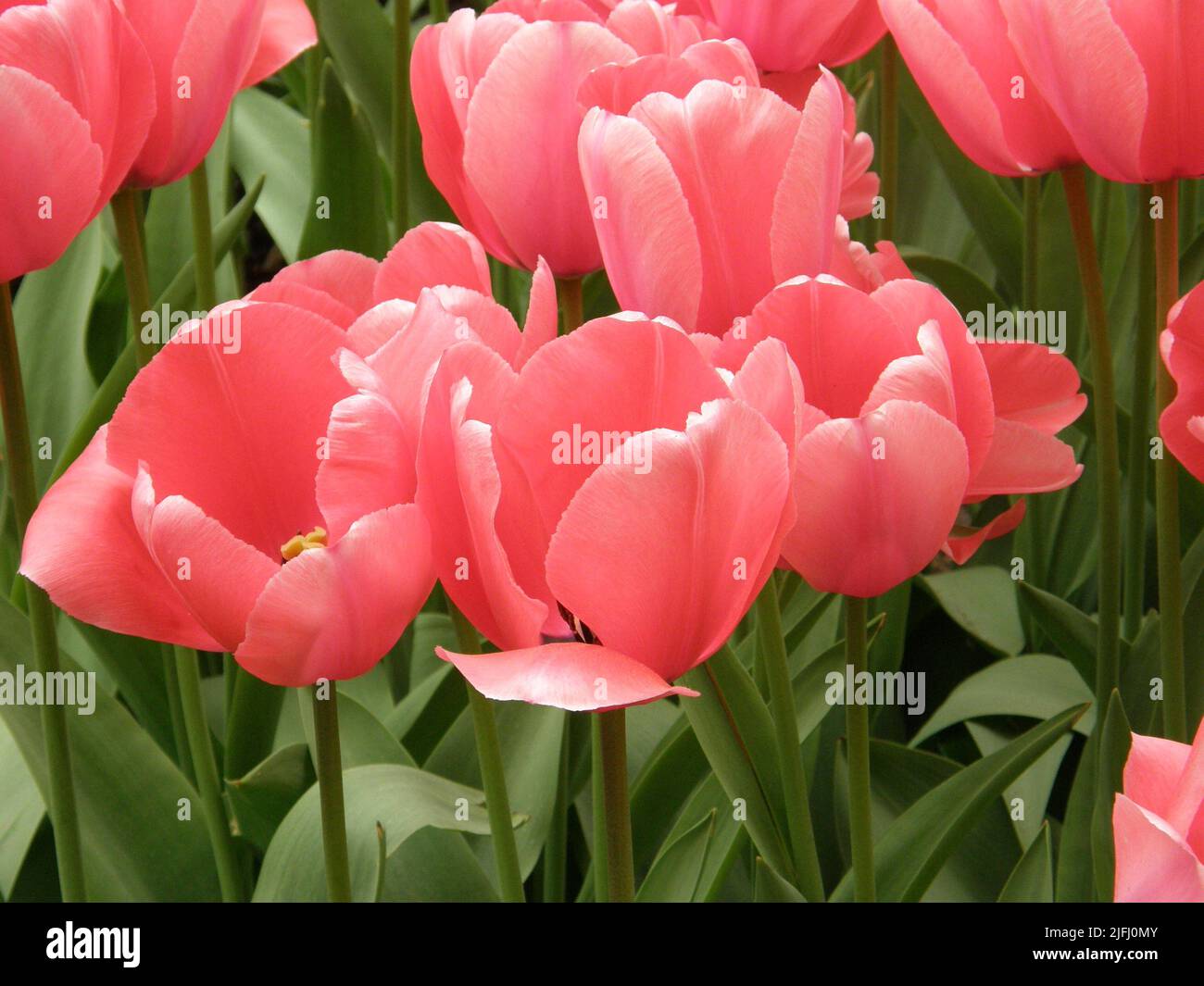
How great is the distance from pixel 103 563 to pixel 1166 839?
1.10 feet

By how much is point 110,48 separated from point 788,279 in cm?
30

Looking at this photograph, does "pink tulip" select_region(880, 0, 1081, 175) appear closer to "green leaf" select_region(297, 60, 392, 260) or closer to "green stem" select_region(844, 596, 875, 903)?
"green stem" select_region(844, 596, 875, 903)

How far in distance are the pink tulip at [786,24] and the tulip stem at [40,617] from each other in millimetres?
398

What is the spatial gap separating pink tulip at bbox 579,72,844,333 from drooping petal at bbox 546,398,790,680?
128 mm

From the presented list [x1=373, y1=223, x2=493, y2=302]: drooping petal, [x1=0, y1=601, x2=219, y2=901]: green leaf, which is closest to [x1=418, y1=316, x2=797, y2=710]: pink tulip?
[x1=373, y1=223, x2=493, y2=302]: drooping petal

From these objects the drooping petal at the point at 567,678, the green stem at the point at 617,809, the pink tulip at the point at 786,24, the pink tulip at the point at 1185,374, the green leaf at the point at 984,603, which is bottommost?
the green leaf at the point at 984,603

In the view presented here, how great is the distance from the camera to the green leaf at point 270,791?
0.78 m

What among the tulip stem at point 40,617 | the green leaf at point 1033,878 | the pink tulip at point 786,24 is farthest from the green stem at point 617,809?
the pink tulip at point 786,24

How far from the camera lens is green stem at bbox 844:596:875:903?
21.7 inches

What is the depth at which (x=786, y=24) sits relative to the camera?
77 cm

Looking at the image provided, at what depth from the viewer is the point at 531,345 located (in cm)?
48

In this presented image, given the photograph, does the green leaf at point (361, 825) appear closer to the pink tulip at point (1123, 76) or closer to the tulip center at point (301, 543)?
the tulip center at point (301, 543)
